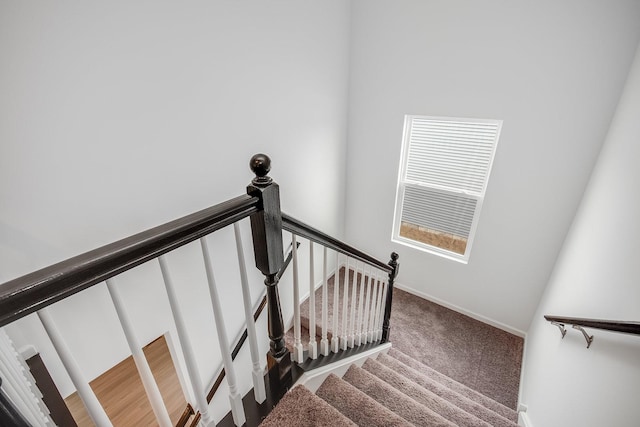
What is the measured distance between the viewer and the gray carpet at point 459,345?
2811 millimetres

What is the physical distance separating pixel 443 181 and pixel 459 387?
2.06 meters

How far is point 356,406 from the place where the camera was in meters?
1.43

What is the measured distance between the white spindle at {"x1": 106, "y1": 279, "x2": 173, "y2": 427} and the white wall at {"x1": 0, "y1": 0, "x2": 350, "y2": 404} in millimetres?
1049

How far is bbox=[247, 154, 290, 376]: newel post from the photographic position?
835 millimetres

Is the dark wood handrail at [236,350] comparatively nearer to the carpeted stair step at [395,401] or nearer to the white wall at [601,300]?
the carpeted stair step at [395,401]

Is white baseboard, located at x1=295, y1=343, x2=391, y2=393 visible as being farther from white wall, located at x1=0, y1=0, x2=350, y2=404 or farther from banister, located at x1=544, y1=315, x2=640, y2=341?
banister, located at x1=544, y1=315, x2=640, y2=341

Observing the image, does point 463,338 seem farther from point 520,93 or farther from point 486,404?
point 520,93

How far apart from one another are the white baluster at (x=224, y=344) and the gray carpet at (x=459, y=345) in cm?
213

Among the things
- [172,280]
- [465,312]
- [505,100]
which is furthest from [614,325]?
[465,312]

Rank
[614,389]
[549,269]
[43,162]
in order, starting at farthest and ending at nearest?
[549,269] → [43,162] → [614,389]

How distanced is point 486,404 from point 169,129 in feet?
10.6

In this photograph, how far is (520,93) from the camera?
2.39m

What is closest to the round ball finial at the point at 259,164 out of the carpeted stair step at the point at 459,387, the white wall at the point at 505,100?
the white wall at the point at 505,100

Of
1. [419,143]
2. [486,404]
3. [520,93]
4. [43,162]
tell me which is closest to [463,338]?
[486,404]
